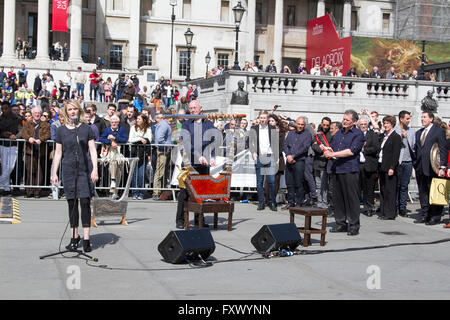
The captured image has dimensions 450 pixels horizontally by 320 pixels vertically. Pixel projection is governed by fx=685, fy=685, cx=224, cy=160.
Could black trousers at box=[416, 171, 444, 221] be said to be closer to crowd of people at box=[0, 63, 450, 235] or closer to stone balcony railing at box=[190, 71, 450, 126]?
crowd of people at box=[0, 63, 450, 235]

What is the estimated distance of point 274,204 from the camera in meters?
14.7

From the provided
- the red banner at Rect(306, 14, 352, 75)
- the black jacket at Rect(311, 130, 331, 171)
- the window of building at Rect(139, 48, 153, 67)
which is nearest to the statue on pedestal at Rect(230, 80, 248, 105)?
the black jacket at Rect(311, 130, 331, 171)

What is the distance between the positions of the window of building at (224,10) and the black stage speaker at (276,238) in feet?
176

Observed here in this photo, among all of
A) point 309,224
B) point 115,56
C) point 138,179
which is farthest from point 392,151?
point 115,56

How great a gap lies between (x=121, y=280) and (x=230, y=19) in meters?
55.7

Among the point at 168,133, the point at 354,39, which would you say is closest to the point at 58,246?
the point at 168,133

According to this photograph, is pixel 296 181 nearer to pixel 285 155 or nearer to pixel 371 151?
pixel 285 155

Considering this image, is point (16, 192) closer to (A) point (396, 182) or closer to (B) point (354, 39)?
(A) point (396, 182)

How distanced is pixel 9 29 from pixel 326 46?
2424cm

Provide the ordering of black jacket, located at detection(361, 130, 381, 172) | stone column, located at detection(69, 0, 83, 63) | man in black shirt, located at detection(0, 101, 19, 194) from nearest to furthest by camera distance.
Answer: black jacket, located at detection(361, 130, 381, 172)
man in black shirt, located at detection(0, 101, 19, 194)
stone column, located at detection(69, 0, 83, 63)

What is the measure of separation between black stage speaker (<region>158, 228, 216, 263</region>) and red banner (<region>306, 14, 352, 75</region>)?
3842 cm

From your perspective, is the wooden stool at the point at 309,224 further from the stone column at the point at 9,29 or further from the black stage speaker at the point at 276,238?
the stone column at the point at 9,29

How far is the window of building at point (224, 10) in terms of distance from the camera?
61.2 meters

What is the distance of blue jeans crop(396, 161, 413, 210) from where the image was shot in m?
14.7
